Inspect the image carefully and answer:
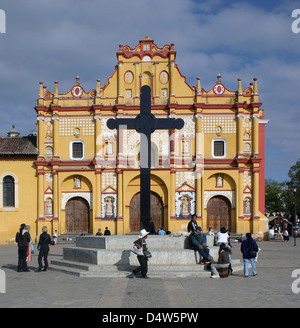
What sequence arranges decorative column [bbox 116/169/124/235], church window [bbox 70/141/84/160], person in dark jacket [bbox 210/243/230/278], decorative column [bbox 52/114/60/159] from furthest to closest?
1. church window [bbox 70/141/84/160]
2. decorative column [bbox 52/114/60/159]
3. decorative column [bbox 116/169/124/235]
4. person in dark jacket [bbox 210/243/230/278]

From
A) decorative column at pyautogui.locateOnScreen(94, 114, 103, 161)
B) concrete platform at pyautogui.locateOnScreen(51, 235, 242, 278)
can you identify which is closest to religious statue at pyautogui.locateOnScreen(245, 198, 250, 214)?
decorative column at pyautogui.locateOnScreen(94, 114, 103, 161)

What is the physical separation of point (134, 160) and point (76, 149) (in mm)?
4418

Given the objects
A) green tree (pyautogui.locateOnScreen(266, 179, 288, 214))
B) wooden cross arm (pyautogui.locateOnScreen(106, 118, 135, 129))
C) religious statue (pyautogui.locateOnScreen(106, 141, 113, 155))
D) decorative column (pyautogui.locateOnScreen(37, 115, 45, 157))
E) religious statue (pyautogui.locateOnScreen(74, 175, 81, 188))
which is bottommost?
green tree (pyautogui.locateOnScreen(266, 179, 288, 214))

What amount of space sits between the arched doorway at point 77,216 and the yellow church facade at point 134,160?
7 cm

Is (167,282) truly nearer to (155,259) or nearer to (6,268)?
(155,259)

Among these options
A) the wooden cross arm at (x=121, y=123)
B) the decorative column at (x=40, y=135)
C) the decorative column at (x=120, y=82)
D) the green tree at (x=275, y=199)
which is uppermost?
the decorative column at (x=120, y=82)

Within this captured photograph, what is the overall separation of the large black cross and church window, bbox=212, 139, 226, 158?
61.4 ft

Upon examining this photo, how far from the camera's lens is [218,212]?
3478cm

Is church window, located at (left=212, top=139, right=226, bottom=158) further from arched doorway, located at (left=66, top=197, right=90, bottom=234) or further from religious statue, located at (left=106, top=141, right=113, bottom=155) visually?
arched doorway, located at (left=66, top=197, right=90, bottom=234)

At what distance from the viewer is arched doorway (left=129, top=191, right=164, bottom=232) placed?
34.4 metres

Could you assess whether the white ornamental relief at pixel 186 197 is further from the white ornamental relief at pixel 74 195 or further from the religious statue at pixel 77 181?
the religious statue at pixel 77 181

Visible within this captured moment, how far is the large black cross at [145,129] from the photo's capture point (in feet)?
51.7

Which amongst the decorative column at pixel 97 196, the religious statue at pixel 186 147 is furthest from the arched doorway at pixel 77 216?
the religious statue at pixel 186 147

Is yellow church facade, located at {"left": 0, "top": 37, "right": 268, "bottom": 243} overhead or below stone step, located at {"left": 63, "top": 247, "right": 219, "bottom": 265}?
overhead
